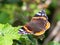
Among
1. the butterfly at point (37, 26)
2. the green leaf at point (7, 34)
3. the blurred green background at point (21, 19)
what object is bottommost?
the blurred green background at point (21, 19)

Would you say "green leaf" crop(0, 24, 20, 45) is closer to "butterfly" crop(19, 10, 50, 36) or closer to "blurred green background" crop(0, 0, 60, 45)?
"blurred green background" crop(0, 0, 60, 45)

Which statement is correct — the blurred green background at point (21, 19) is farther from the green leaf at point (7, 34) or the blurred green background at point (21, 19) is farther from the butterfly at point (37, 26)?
the butterfly at point (37, 26)

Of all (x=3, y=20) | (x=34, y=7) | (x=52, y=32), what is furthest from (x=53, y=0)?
(x=3, y=20)

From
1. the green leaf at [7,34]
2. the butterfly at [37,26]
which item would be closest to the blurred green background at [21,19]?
the green leaf at [7,34]

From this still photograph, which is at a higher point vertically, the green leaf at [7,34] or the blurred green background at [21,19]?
the green leaf at [7,34]

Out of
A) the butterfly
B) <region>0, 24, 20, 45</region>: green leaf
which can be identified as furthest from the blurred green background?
the butterfly

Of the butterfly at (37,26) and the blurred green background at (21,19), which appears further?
the blurred green background at (21,19)

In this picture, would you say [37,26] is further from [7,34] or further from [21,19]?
[21,19]

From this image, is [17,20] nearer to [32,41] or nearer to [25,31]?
[32,41]
